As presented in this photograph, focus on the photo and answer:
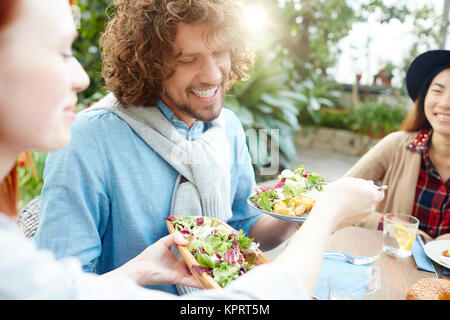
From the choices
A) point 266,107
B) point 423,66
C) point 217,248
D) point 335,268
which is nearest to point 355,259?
point 335,268

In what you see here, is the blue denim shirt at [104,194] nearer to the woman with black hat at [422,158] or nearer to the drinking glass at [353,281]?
the drinking glass at [353,281]

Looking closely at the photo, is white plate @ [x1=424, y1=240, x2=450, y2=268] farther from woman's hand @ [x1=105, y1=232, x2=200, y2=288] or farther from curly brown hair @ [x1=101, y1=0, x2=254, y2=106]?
curly brown hair @ [x1=101, y1=0, x2=254, y2=106]

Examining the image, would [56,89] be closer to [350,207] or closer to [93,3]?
[350,207]

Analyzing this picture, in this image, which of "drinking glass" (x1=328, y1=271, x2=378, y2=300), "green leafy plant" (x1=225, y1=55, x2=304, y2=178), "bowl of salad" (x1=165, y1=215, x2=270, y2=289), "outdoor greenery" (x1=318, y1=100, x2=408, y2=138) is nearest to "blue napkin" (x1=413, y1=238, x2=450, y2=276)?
"drinking glass" (x1=328, y1=271, x2=378, y2=300)

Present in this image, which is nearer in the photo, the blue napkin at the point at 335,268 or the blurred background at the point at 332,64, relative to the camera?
the blue napkin at the point at 335,268

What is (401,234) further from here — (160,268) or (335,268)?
(160,268)

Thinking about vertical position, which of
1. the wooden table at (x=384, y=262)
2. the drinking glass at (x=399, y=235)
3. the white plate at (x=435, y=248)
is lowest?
the wooden table at (x=384, y=262)

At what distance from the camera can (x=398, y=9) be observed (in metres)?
→ 7.01

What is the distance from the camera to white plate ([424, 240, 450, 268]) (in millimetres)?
1433

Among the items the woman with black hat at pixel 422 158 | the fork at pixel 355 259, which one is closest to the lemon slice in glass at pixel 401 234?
the fork at pixel 355 259

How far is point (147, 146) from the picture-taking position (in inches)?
55.3

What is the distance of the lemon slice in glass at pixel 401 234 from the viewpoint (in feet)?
4.91

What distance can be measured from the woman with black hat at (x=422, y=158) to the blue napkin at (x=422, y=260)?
538 millimetres

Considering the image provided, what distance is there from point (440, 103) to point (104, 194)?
6.10 ft
